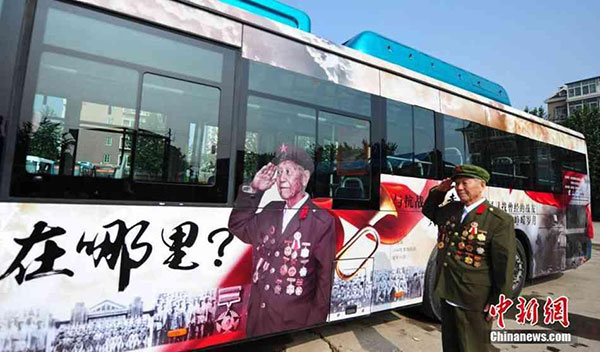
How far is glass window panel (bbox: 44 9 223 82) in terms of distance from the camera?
2.07 metres

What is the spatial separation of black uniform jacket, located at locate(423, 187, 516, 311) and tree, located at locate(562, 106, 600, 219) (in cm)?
3198

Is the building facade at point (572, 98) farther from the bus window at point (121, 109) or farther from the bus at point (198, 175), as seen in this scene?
the bus window at point (121, 109)

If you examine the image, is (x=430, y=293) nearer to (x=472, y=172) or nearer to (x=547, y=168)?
(x=472, y=172)

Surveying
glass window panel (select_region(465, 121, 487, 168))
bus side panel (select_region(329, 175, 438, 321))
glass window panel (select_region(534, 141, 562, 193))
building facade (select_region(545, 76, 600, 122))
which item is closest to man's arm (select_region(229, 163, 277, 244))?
bus side panel (select_region(329, 175, 438, 321))

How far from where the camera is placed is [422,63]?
4.43 meters

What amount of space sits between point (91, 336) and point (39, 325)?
0.30 meters

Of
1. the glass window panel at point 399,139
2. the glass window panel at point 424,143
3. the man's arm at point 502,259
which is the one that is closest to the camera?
the man's arm at point 502,259

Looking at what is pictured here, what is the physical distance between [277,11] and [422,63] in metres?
2.25

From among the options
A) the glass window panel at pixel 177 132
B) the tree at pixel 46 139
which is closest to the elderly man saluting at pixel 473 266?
the glass window panel at pixel 177 132

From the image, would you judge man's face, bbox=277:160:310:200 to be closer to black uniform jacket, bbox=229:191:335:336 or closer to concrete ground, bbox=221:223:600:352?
black uniform jacket, bbox=229:191:335:336

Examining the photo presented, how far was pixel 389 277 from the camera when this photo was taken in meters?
3.60

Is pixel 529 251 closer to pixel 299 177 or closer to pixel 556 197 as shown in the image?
pixel 556 197

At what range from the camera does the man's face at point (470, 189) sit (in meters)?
2.40

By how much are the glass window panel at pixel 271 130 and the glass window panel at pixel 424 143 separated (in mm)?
1525
